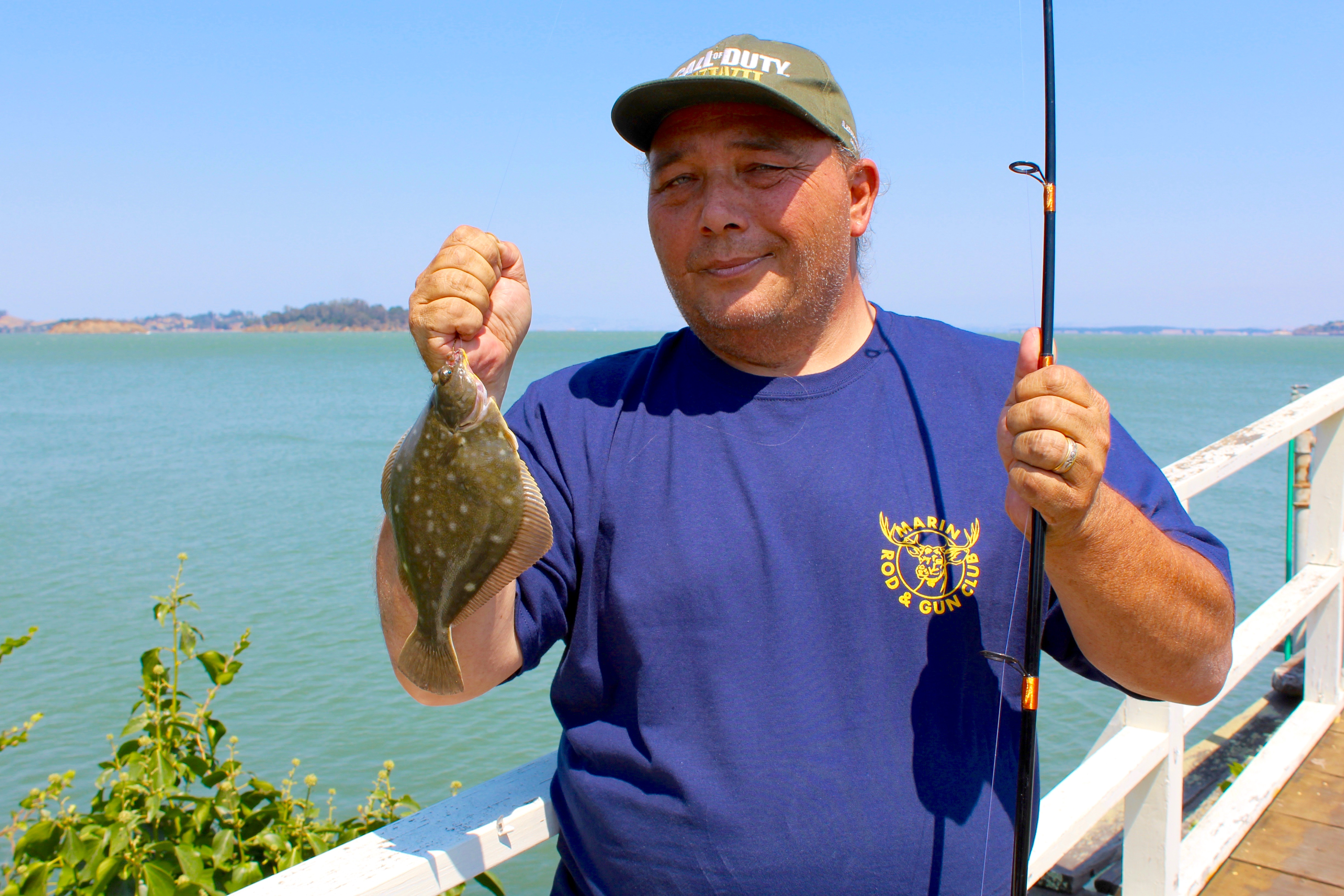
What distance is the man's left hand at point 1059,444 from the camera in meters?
1.59

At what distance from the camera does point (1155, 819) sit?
9.47ft

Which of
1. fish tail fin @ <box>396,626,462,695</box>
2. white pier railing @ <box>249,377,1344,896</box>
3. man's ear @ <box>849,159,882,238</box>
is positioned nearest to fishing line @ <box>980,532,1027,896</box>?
white pier railing @ <box>249,377,1344,896</box>

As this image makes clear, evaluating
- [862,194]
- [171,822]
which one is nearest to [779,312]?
[862,194]

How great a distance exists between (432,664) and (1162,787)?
2332 millimetres

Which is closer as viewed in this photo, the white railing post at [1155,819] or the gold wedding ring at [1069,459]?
the gold wedding ring at [1069,459]

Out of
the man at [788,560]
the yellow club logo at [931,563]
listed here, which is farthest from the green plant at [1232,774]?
the yellow club logo at [931,563]

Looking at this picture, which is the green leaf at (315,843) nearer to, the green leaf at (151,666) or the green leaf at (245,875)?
the green leaf at (245,875)

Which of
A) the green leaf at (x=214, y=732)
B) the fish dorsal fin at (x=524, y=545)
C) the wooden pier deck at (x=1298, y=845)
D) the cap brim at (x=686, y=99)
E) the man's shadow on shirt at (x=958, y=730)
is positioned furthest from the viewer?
the wooden pier deck at (x=1298, y=845)

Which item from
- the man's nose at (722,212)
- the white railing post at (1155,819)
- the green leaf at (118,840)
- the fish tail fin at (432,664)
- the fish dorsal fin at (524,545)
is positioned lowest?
the white railing post at (1155,819)

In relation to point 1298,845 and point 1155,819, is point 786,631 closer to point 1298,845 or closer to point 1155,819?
point 1155,819

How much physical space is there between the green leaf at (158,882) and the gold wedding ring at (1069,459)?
2.13 meters

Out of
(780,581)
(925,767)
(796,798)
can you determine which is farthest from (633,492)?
(925,767)

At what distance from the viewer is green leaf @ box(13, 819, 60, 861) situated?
7.14 feet

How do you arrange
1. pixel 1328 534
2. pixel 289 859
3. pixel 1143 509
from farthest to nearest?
1. pixel 1328 534
2. pixel 289 859
3. pixel 1143 509
